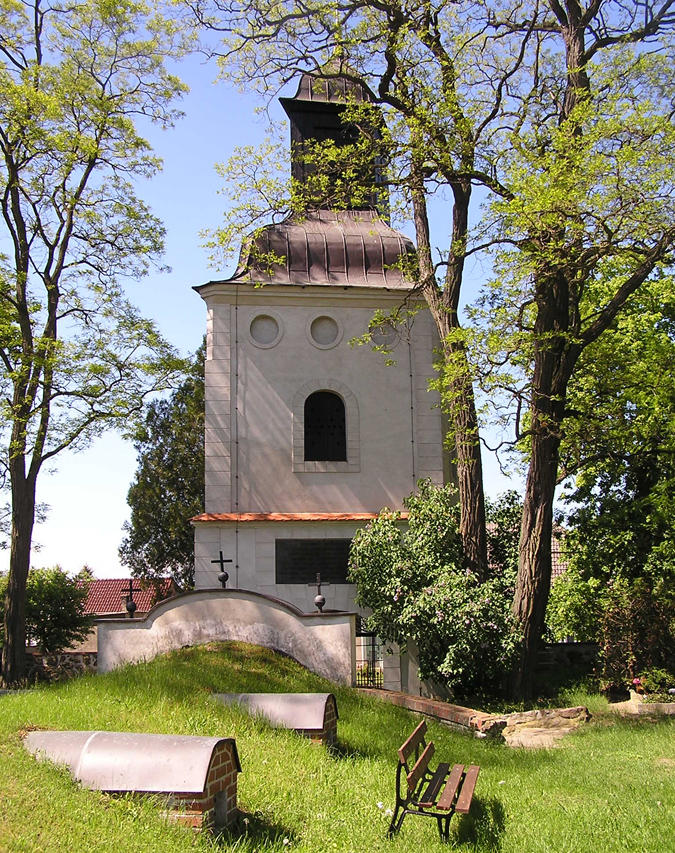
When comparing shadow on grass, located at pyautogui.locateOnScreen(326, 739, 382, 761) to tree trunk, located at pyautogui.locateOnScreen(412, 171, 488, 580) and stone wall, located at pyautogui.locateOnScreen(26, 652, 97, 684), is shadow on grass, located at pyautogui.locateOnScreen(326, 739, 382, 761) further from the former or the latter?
stone wall, located at pyautogui.locateOnScreen(26, 652, 97, 684)

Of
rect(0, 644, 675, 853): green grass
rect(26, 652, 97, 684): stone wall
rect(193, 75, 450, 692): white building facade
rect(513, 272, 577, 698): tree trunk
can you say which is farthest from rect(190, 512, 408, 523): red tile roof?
rect(0, 644, 675, 853): green grass

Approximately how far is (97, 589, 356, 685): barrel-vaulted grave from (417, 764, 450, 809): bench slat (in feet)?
16.8

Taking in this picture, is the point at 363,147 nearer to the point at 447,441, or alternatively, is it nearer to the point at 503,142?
the point at 503,142

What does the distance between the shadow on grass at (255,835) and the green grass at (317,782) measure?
0.05 feet

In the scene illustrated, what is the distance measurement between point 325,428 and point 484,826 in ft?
37.4

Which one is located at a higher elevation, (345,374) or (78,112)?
(78,112)

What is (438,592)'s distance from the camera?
13781mm

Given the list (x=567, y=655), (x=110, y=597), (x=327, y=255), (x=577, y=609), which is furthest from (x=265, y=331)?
(x=110, y=597)

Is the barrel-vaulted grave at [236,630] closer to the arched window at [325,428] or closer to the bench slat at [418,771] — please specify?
the arched window at [325,428]

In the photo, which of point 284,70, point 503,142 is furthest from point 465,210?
point 284,70

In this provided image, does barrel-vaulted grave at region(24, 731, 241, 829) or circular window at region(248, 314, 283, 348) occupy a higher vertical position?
circular window at region(248, 314, 283, 348)

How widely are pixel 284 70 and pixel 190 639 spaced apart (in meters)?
10.1

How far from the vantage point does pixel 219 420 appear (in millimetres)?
17109

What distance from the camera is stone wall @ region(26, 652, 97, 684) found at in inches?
661
